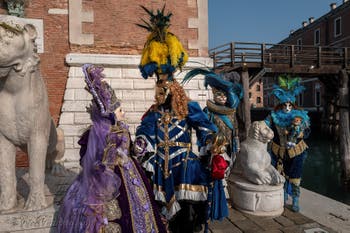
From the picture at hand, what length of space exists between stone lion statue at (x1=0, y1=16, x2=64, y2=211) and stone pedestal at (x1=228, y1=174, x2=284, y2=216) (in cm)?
272

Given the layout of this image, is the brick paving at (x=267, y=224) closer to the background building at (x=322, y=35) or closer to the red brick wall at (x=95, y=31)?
the red brick wall at (x=95, y=31)

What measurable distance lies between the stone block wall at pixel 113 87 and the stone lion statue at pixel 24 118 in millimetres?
2707

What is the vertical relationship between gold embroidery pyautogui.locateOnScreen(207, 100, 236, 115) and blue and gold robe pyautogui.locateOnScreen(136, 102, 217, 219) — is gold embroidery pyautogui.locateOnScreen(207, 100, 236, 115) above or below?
above

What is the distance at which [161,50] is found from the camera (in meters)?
2.98

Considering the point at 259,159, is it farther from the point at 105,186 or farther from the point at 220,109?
the point at 105,186

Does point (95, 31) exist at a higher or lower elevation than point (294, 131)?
higher

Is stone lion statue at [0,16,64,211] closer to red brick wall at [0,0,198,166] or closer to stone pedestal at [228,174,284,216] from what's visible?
stone pedestal at [228,174,284,216]

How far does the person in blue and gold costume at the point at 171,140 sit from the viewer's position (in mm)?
2838

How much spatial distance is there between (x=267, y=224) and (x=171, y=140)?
1933 mm

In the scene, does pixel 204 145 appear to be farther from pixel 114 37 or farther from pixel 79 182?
pixel 114 37

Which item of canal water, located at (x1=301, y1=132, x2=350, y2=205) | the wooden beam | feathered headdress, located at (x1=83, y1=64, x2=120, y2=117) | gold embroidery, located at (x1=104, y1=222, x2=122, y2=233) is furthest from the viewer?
the wooden beam

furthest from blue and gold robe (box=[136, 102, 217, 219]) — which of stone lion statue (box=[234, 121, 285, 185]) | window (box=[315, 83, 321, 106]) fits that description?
window (box=[315, 83, 321, 106])

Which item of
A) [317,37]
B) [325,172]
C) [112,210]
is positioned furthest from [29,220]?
[317,37]

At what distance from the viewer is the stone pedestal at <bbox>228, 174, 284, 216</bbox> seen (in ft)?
12.6
